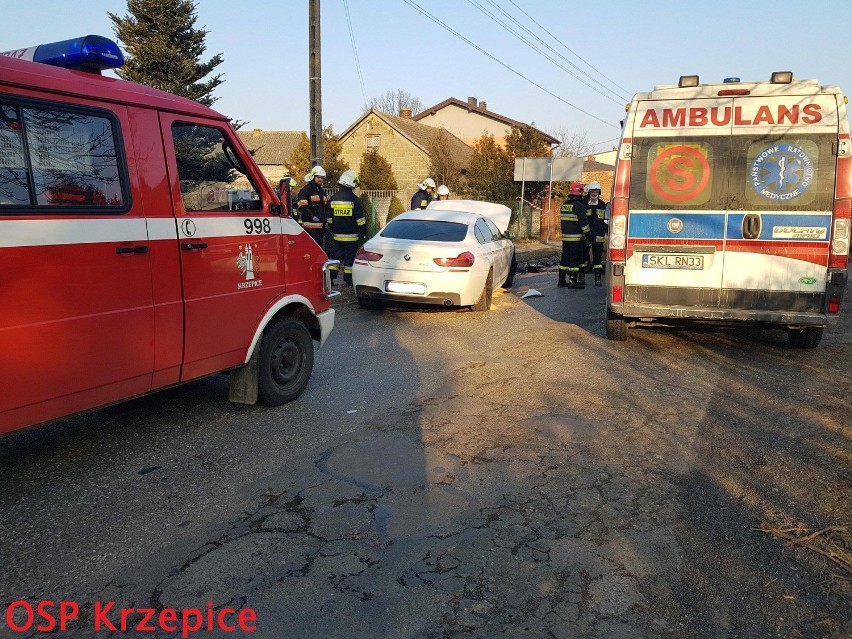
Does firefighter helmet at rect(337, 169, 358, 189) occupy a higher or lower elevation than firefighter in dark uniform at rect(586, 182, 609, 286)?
higher

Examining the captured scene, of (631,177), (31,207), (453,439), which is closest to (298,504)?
(453,439)

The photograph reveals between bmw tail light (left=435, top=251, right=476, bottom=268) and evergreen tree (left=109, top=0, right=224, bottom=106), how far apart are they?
628 inches

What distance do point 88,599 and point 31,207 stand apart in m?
1.97

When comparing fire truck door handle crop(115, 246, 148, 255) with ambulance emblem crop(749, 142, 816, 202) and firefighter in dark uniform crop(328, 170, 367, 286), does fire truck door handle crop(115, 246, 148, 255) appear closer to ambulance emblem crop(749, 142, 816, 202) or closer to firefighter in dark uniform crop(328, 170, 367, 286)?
ambulance emblem crop(749, 142, 816, 202)

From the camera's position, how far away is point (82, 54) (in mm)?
3898

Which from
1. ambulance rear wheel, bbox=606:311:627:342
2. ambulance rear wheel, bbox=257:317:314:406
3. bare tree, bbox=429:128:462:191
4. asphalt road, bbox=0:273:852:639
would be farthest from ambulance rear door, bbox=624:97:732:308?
bare tree, bbox=429:128:462:191

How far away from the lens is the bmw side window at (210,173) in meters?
4.41

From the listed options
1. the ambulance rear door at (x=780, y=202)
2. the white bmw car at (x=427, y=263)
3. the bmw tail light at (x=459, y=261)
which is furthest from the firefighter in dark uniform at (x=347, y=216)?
the ambulance rear door at (x=780, y=202)

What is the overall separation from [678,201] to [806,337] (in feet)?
7.16

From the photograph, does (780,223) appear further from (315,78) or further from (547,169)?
(547,169)

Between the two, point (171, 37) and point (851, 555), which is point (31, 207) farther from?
point (171, 37)

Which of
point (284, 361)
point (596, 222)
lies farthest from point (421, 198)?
point (284, 361)

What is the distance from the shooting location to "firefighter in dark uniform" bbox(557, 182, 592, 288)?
12266 millimetres

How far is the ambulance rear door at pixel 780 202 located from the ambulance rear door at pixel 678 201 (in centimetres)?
13
